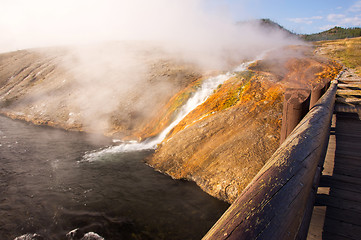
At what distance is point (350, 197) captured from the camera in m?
2.33

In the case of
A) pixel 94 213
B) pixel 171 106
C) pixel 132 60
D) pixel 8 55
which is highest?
pixel 8 55

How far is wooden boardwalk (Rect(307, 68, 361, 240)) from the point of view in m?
1.88

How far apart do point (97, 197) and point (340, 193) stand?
257 inches

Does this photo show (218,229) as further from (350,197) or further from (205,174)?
(205,174)

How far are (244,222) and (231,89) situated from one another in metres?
10.7

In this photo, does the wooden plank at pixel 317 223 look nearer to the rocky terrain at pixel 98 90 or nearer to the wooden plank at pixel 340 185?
the wooden plank at pixel 340 185

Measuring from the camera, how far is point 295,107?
3033 mm

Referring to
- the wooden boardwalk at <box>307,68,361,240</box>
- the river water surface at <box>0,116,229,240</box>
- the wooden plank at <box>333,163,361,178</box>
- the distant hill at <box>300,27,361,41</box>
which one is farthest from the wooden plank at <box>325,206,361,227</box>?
the distant hill at <box>300,27,361,41</box>

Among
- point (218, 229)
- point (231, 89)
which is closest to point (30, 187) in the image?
point (218, 229)

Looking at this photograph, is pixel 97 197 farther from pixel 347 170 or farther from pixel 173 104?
pixel 173 104

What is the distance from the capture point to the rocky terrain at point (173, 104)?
293 inches

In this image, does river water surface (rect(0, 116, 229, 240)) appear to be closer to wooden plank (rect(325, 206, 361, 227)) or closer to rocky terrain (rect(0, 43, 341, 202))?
rocky terrain (rect(0, 43, 341, 202))

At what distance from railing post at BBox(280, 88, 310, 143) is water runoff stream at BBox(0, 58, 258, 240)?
375 cm

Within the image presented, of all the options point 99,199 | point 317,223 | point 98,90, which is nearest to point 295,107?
point 317,223
